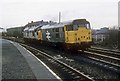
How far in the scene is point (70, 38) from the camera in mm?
25578

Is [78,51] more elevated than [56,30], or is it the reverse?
[56,30]

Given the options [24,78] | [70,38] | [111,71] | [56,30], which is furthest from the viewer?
[56,30]

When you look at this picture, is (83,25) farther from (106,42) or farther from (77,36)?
(106,42)

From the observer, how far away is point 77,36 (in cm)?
2569

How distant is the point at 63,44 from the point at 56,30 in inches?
128

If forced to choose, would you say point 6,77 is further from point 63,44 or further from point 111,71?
point 63,44

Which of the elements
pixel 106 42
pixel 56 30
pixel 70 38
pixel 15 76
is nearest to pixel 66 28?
pixel 70 38

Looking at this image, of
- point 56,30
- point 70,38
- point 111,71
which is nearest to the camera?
point 111,71

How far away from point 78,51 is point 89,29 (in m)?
2.18

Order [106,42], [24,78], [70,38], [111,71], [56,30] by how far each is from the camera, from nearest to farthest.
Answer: [24,78]
[111,71]
[70,38]
[56,30]
[106,42]

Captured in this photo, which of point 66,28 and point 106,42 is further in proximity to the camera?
point 106,42

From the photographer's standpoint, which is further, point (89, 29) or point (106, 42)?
point (106, 42)

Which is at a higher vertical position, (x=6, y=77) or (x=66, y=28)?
Answer: (x=66, y=28)

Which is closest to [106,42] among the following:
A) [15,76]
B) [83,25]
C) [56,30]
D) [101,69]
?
[56,30]
